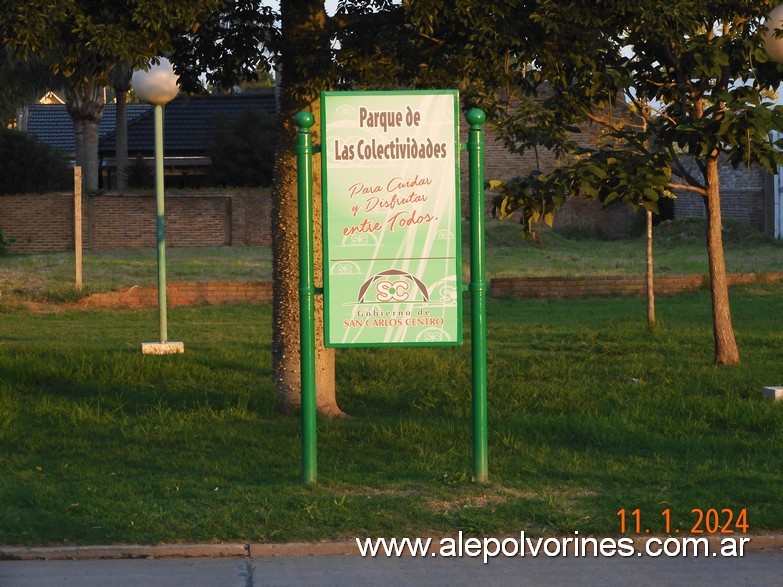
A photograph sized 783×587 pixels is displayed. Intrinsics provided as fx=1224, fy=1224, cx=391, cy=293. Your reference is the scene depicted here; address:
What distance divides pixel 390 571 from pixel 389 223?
222cm

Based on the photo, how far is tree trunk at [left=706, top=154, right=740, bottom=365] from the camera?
40.5 ft

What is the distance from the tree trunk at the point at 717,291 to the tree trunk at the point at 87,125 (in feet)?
90.7

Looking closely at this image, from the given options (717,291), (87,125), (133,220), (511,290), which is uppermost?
(87,125)

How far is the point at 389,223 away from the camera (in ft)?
23.5

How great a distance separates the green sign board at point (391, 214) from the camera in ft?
23.5

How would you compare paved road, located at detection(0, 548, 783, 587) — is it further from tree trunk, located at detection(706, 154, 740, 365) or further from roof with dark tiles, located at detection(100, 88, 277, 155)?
roof with dark tiles, located at detection(100, 88, 277, 155)

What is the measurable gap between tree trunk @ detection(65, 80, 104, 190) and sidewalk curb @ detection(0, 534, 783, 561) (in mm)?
32353

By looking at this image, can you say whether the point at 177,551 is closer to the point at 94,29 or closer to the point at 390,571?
the point at 390,571

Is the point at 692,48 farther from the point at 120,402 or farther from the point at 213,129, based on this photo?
the point at 213,129

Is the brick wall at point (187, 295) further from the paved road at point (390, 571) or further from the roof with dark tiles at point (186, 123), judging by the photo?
the roof with dark tiles at point (186, 123)

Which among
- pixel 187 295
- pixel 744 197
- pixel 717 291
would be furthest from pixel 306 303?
pixel 744 197

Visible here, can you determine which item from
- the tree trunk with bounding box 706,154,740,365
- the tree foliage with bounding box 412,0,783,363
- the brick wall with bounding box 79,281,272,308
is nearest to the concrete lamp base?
the tree foliage with bounding box 412,0,783,363

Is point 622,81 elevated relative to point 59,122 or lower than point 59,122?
lower

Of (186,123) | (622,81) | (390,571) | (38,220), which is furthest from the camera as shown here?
(186,123)
